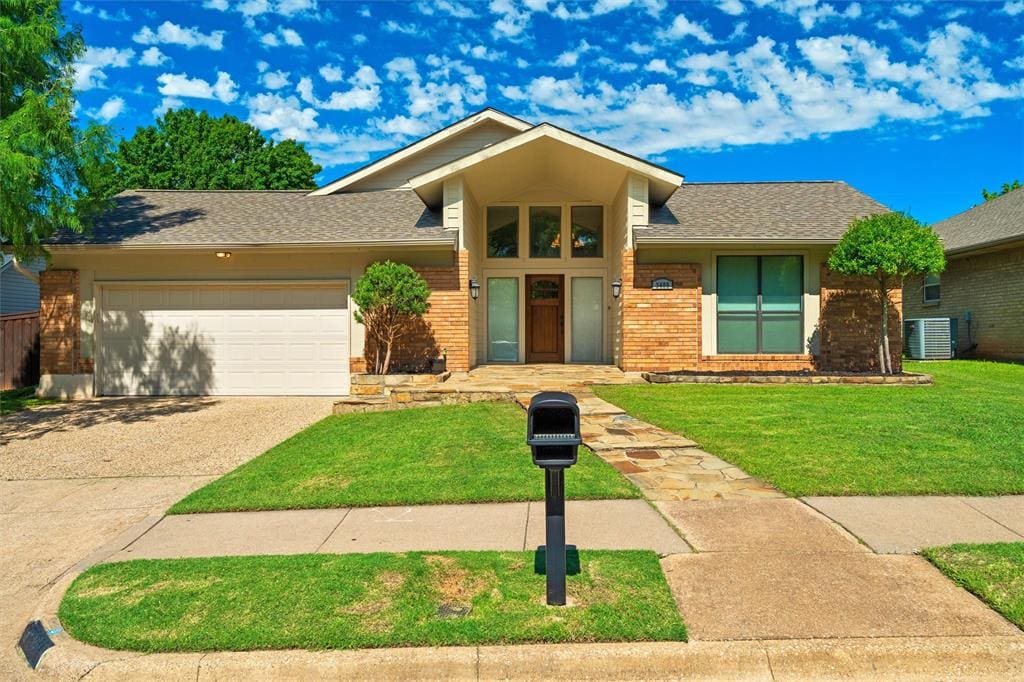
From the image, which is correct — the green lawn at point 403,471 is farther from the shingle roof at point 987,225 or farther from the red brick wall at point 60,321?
the shingle roof at point 987,225

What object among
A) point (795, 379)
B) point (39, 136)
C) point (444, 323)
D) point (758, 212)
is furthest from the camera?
point (758, 212)

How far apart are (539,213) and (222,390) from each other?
8.42 meters

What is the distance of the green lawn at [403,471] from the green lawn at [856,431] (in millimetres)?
1805

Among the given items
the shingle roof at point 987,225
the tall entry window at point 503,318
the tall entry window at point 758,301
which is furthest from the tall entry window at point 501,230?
the shingle roof at point 987,225

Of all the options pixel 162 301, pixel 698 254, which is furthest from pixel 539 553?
pixel 162 301

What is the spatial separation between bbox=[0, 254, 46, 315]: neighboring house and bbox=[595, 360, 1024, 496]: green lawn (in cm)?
2086

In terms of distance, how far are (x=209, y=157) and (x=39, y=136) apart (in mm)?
24538

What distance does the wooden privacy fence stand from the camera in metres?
14.3

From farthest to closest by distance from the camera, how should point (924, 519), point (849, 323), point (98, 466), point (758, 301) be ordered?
point (758, 301) < point (849, 323) < point (98, 466) < point (924, 519)

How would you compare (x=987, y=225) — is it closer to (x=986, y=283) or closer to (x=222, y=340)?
(x=986, y=283)

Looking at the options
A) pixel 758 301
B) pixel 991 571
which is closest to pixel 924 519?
pixel 991 571

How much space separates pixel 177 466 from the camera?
7.27m

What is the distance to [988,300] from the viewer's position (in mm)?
17578

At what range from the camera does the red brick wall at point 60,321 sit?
41.6 ft
